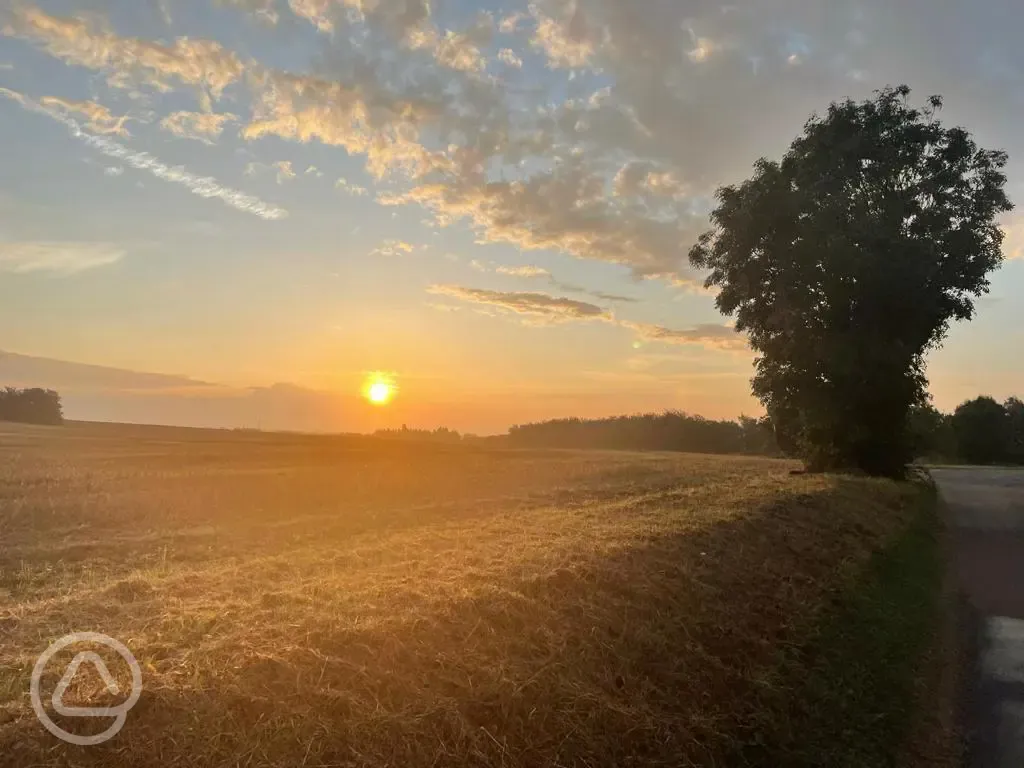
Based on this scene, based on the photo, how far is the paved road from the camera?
6695mm

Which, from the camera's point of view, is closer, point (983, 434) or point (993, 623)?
point (993, 623)

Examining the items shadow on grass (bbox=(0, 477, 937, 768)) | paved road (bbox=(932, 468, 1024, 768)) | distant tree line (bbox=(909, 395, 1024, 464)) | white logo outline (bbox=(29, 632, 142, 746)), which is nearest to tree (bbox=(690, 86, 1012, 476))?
paved road (bbox=(932, 468, 1024, 768))

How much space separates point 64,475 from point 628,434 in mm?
71622

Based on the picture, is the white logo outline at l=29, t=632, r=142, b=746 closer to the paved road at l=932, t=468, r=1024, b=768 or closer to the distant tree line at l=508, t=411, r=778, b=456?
the paved road at l=932, t=468, r=1024, b=768

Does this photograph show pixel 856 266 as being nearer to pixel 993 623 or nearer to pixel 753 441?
pixel 993 623

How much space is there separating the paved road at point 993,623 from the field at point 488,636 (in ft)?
2.24

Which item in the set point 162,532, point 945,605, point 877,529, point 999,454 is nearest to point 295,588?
point 162,532

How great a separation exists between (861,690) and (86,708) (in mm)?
7286

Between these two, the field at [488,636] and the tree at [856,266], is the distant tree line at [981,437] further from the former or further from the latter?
the field at [488,636]

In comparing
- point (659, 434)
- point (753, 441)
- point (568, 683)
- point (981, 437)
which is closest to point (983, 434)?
point (981, 437)

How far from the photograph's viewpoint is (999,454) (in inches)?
3398

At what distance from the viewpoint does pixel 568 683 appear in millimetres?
5531

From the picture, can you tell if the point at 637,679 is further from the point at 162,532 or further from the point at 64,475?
the point at 64,475

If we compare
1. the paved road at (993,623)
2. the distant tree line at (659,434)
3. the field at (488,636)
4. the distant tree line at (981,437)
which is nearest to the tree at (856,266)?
the paved road at (993,623)
